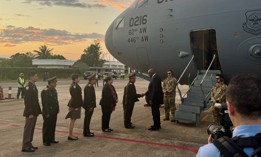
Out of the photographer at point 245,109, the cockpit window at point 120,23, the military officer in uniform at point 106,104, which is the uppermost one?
the cockpit window at point 120,23

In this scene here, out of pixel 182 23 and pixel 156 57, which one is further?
pixel 156 57

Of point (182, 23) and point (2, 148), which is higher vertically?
point (182, 23)

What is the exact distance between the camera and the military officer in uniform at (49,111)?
302 inches

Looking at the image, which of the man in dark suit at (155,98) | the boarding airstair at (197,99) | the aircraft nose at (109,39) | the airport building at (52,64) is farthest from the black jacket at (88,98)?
the airport building at (52,64)

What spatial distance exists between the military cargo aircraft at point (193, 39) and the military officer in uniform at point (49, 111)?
4.46m

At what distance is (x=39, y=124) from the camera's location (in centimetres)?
1045

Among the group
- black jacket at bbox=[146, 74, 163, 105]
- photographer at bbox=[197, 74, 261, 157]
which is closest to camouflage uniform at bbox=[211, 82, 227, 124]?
black jacket at bbox=[146, 74, 163, 105]

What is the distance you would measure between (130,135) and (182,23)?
14.0 feet

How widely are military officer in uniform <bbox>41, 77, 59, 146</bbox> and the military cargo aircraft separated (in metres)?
4.46

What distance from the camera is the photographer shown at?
1.85m

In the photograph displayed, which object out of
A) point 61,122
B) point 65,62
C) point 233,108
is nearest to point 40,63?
point 65,62

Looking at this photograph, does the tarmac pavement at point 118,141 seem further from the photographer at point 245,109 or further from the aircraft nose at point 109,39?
the photographer at point 245,109

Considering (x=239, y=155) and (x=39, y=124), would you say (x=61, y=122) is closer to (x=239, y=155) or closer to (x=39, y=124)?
(x=39, y=124)

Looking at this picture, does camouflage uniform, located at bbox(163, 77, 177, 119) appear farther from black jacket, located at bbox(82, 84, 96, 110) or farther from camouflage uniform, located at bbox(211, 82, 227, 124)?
black jacket, located at bbox(82, 84, 96, 110)
